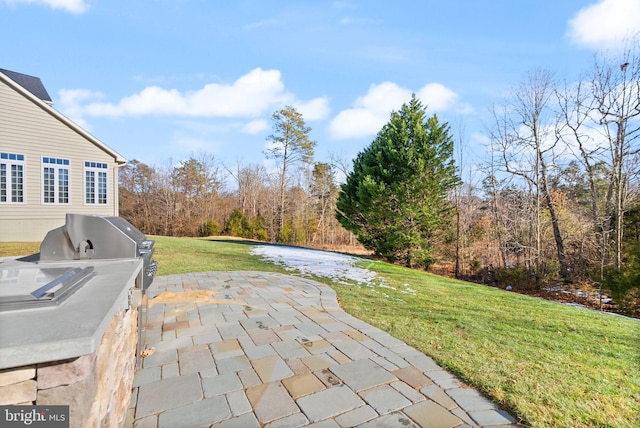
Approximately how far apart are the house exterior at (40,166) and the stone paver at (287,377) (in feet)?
35.2

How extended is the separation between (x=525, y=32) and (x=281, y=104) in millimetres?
15578

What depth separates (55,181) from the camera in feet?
35.5

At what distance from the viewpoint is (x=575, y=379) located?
2.41 metres

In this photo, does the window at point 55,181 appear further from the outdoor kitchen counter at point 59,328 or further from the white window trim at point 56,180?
the outdoor kitchen counter at point 59,328

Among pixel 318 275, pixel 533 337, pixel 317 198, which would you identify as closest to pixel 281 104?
pixel 317 198

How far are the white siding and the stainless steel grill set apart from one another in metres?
11.6

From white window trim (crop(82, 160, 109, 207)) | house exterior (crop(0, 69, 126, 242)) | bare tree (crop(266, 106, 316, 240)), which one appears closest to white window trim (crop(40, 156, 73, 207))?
house exterior (crop(0, 69, 126, 242))

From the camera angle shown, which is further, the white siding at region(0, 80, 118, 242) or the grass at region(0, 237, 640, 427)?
the white siding at region(0, 80, 118, 242)

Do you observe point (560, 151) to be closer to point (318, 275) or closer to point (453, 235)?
point (453, 235)

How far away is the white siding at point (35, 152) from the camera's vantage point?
984 cm

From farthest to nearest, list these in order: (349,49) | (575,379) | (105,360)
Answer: (349,49)
(575,379)
(105,360)

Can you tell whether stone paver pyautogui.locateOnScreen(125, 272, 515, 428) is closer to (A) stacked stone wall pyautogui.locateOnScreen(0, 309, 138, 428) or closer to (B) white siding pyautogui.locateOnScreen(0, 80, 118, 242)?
(A) stacked stone wall pyautogui.locateOnScreen(0, 309, 138, 428)

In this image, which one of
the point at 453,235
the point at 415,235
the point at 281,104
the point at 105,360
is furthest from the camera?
the point at 281,104

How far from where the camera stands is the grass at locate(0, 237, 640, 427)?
79.3 inches
